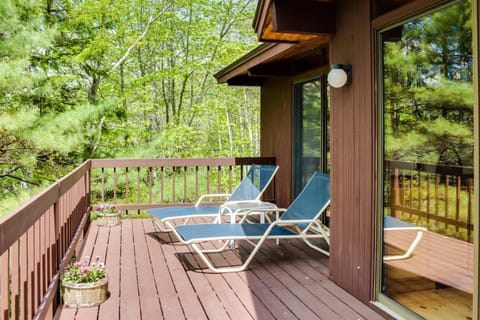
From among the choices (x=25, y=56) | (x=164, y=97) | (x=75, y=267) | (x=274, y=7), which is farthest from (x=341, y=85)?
(x=164, y=97)

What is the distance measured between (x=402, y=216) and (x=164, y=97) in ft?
→ 46.3

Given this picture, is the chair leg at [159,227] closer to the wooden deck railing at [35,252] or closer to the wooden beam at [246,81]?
the wooden deck railing at [35,252]

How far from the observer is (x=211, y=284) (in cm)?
408

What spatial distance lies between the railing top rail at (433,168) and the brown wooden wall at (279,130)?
377cm

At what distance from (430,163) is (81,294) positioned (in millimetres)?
2645

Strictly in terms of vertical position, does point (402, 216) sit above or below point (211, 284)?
above

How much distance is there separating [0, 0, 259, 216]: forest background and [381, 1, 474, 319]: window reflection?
801 cm

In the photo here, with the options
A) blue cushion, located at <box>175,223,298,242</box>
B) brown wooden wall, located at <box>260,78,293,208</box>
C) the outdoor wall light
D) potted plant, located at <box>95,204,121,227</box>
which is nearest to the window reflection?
the outdoor wall light

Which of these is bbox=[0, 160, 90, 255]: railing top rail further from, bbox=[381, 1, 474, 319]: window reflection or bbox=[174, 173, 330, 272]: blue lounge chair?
bbox=[381, 1, 474, 319]: window reflection

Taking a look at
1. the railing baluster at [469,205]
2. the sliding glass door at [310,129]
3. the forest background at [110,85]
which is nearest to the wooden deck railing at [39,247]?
the railing baluster at [469,205]

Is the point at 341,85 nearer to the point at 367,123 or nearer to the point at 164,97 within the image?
the point at 367,123

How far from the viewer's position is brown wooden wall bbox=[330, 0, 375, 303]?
3490 mm

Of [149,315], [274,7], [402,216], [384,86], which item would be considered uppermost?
[274,7]

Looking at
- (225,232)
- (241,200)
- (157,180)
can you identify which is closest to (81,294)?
(225,232)
